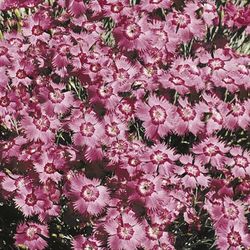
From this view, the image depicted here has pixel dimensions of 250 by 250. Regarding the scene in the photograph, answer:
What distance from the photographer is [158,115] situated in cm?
225

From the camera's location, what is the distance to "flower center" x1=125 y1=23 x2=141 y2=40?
2512mm

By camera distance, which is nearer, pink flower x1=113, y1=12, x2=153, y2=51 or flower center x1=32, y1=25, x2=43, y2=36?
pink flower x1=113, y1=12, x2=153, y2=51

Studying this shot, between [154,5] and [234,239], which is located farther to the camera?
[154,5]

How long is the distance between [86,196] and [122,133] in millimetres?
353

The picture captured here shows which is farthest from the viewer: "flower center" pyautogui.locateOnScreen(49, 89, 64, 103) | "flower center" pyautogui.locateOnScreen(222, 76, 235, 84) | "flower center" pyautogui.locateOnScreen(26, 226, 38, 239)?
"flower center" pyautogui.locateOnScreen(222, 76, 235, 84)

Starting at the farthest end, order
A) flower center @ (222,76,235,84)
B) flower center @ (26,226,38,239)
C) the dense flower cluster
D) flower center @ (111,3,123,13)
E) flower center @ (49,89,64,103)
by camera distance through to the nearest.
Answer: flower center @ (111,3,123,13) → flower center @ (222,76,235,84) → flower center @ (49,89,64,103) → flower center @ (26,226,38,239) → the dense flower cluster

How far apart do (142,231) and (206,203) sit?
36cm

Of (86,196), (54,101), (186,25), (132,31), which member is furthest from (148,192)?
(186,25)

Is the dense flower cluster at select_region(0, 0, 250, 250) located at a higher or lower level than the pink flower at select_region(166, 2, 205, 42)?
lower

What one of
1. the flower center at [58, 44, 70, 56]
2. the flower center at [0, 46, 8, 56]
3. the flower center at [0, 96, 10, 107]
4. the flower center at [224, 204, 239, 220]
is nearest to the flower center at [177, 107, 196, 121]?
the flower center at [224, 204, 239, 220]

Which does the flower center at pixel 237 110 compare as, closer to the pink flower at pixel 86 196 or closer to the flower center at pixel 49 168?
the pink flower at pixel 86 196

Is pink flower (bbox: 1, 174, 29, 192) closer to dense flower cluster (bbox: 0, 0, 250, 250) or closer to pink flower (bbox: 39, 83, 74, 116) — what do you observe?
dense flower cluster (bbox: 0, 0, 250, 250)

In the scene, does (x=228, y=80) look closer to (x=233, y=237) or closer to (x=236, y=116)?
(x=236, y=116)

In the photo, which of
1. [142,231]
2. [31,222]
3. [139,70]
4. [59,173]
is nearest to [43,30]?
[139,70]
